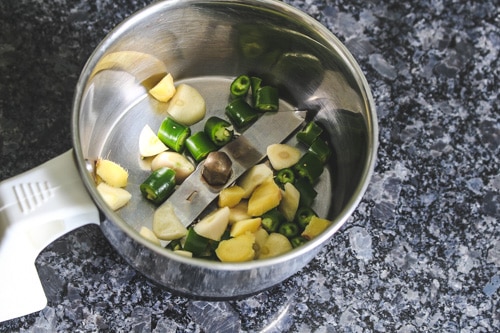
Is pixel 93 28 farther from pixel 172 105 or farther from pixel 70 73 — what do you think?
pixel 172 105

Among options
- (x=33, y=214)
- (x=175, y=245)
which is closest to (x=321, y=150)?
(x=175, y=245)

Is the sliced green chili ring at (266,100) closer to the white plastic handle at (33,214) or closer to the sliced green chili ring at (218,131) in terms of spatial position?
the sliced green chili ring at (218,131)

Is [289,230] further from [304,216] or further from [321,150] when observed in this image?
[321,150]

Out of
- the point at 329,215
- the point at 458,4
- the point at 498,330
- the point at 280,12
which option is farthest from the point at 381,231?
the point at 458,4

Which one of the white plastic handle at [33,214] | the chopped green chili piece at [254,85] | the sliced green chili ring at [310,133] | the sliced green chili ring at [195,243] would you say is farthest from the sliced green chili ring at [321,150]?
the white plastic handle at [33,214]

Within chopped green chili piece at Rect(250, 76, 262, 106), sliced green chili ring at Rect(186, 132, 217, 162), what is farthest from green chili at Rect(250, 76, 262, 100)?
sliced green chili ring at Rect(186, 132, 217, 162)

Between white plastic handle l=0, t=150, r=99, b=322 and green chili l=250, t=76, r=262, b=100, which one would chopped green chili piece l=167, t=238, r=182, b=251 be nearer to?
white plastic handle l=0, t=150, r=99, b=322

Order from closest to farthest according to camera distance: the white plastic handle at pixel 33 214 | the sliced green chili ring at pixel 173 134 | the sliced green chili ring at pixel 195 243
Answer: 1. the white plastic handle at pixel 33 214
2. the sliced green chili ring at pixel 195 243
3. the sliced green chili ring at pixel 173 134
